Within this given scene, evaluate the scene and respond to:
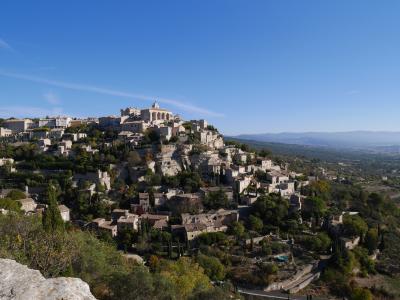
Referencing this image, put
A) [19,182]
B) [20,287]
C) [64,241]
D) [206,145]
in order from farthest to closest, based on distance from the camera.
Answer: [206,145] → [19,182] → [64,241] → [20,287]

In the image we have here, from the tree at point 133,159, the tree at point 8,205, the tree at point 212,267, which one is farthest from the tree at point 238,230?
the tree at point 8,205

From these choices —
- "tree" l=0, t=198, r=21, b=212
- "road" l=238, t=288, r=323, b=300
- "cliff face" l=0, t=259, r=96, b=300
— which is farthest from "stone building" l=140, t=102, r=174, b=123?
"cliff face" l=0, t=259, r=96, b=300

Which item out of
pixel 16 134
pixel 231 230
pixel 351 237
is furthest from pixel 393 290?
pixel 16 134

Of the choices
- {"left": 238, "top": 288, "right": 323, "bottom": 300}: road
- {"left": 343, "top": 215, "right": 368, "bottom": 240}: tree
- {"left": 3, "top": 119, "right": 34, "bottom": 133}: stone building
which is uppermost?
{"left": 3, "top": 119, "right": 34, "bottom": 133}: stone building

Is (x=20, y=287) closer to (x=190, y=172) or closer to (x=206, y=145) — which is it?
(x=190, y=172)

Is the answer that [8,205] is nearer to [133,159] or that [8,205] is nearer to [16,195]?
[16,195]

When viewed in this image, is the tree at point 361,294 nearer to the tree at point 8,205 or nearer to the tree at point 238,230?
the tree at point 238,230

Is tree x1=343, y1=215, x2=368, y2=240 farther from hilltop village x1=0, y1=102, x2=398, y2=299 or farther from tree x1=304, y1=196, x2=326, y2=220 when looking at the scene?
tree x1=304, y1=196, x2=326, y2=220
